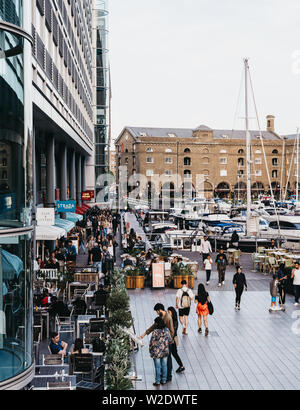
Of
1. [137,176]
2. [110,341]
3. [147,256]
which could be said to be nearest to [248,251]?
[147,256]

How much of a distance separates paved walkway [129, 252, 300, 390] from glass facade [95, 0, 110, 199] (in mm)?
53511

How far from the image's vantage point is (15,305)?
6906mm

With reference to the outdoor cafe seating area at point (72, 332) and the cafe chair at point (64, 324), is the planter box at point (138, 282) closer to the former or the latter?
the outdoor cafe seating area at point (72, 332)

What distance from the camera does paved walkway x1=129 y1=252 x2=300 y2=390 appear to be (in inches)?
432

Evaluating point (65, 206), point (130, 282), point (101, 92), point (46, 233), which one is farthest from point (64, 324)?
point (101, 92)

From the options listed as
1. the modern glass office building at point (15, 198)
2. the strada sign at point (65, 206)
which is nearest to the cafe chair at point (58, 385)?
the modern glass office building at point (15, 198)

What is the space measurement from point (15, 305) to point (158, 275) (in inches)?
592

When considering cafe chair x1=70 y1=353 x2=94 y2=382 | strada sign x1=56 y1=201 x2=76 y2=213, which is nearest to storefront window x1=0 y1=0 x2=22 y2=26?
cafe chair x1=70 y1=353 x2=94 y2=382

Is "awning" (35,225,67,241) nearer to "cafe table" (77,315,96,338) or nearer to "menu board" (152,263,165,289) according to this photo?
"menu board" (152,263,165,289)

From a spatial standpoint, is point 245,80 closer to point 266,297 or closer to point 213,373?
point 266,297

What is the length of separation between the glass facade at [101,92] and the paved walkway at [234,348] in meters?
53.5

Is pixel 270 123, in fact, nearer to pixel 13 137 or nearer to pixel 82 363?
pixel 82 363

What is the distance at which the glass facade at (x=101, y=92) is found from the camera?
236 feet

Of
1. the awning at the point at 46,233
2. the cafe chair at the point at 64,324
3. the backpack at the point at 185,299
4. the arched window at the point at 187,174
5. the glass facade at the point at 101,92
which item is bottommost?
the cafe chair at the point at 64,324
